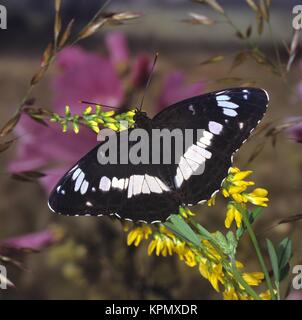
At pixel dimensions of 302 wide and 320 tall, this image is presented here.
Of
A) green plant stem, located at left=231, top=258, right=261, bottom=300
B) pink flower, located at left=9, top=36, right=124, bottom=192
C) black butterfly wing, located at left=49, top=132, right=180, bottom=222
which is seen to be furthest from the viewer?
pink flower, located at left=9, top=36, right=124, bottom=192

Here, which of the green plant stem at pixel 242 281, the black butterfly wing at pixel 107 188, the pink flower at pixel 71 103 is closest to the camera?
the green plant stem at pixel 242 281

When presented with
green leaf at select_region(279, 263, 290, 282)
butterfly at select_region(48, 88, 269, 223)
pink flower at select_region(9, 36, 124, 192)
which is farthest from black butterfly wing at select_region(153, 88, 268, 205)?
pink flower at select_region(9, 36, 124, 192)

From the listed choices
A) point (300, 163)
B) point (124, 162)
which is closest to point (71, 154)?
point (124, 162)

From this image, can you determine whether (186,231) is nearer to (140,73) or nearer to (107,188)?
(107,188)

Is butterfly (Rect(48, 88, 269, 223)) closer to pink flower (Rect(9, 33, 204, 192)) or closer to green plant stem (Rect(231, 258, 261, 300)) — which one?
green plant stem (Rect(231, 258, 261, 300))

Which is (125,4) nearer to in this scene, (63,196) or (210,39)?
(210,39)

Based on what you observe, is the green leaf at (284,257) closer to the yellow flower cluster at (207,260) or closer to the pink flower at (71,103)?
the yellow flower cluster at (207,260)

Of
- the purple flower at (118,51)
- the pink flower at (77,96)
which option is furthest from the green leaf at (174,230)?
the purple flower at (118,51)
